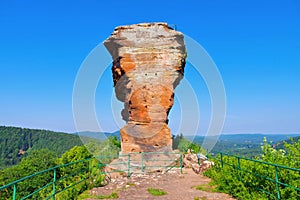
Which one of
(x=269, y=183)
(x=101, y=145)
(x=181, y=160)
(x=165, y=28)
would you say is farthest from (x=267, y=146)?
(x=101, y=145)

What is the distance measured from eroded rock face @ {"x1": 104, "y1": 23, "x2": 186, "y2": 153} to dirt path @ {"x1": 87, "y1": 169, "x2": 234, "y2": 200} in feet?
8.35

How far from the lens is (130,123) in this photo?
13.8 metres

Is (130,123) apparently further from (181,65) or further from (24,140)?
(24,140)

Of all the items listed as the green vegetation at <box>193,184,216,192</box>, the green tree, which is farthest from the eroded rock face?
the green tree

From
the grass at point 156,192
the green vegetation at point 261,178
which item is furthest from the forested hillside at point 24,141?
the green vegetation at point 261,178

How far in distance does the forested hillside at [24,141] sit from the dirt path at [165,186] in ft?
333

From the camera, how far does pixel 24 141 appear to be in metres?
136

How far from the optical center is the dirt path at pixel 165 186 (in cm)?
768

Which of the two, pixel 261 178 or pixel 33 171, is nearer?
pixel 261 178

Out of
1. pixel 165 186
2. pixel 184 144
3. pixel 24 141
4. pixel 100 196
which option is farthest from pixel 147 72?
pixel 24 141

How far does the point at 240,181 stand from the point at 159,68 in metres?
8.23

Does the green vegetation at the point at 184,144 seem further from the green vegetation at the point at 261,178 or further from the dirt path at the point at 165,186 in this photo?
the green vegetation at the point at 261,178

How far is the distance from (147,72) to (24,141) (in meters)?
142

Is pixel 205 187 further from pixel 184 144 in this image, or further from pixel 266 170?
pixel 184 144
